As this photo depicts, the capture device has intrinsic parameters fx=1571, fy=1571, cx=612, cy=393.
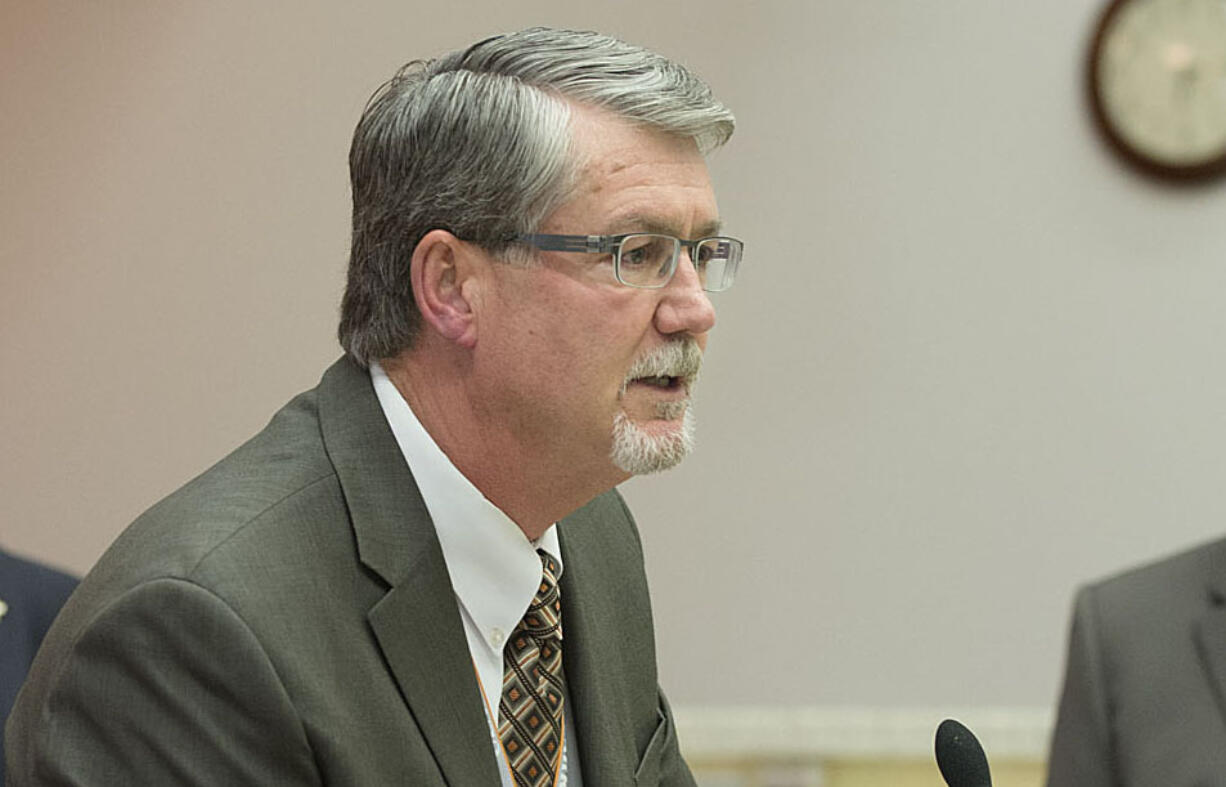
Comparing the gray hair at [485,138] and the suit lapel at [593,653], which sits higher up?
the gray hair at [485,138]

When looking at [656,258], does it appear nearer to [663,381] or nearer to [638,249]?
[638,249]

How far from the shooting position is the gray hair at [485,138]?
5.50ft

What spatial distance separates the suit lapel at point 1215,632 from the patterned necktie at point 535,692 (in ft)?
3.07

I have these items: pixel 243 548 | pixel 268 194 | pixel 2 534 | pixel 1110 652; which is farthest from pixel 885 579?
pixel 243 548

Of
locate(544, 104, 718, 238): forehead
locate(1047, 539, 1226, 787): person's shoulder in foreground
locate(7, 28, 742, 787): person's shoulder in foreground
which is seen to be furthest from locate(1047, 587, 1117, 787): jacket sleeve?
locate(544, 104, 718, 238): forehead

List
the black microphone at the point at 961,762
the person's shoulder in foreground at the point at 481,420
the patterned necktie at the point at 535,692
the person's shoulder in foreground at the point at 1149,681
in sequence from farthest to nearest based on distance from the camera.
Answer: the person's shoulder in foreground at the point at 1149,681 < the patterned necktie at the point at 535,692 < the person's shoulder in foreground at the point at 481,420 < the black microphone at the point at 961,762

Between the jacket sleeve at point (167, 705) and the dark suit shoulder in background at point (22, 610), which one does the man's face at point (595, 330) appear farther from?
the dark suit shoulder in background at point (22, 610)

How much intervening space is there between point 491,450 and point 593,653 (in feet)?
0.94

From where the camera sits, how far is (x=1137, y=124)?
11.4ft

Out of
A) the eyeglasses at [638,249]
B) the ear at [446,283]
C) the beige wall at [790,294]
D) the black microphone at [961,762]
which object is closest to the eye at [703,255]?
the eyeglasses at [638,249]

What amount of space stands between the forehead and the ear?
11 centimetres

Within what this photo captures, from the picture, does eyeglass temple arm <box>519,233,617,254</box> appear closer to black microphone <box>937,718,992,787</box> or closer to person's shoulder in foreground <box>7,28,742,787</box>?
person's shoulder in foreground <box>7,28,742,787</box>

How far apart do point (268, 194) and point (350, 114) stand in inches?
10.2

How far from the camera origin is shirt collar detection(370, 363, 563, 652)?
164cm
